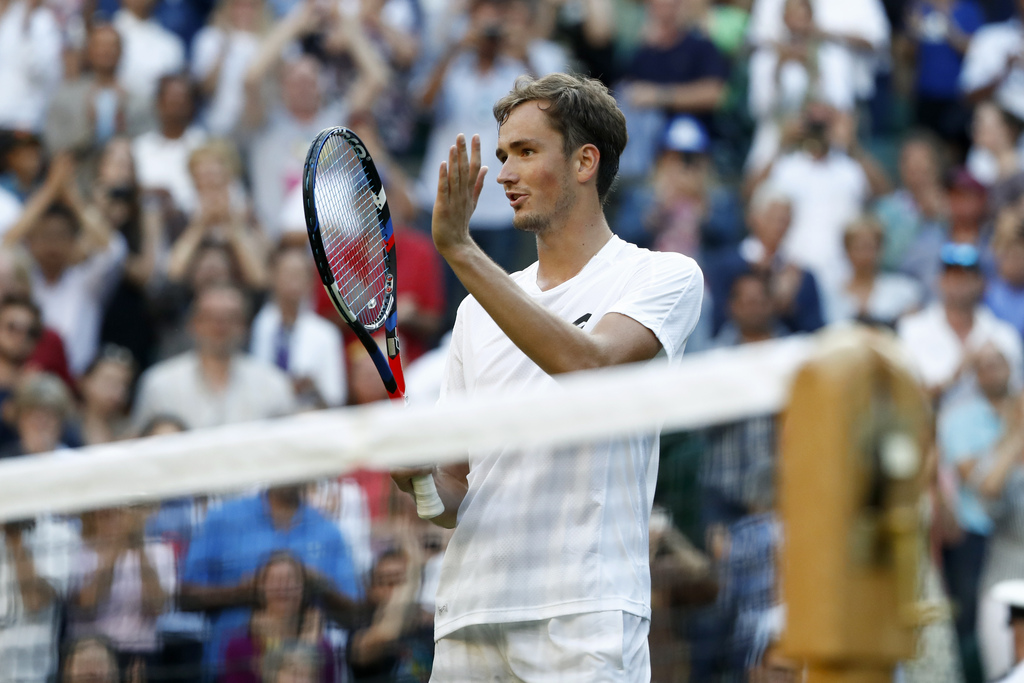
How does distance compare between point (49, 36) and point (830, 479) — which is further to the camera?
point (49, 36)

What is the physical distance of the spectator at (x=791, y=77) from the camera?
10.7 m

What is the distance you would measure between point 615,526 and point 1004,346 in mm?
5489

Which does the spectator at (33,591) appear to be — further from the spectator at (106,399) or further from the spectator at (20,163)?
the spectator at (20,163)

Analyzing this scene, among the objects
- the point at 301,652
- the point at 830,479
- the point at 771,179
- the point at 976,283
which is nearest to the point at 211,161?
the point at 771,179

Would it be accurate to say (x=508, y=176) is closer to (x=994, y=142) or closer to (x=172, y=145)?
(x=172, y=145)

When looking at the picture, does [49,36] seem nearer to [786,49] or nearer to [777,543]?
[786,49]

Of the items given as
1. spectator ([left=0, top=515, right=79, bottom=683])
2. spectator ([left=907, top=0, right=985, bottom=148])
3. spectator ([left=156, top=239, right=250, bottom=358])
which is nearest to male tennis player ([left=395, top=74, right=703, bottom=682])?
spectator ([left=0, top=515, right=79, bottom=683])

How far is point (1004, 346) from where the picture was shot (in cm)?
841

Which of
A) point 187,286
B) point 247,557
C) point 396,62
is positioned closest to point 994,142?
point 396,62

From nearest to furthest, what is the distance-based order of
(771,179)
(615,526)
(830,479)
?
(830,479) < (615,526) < (771,179)

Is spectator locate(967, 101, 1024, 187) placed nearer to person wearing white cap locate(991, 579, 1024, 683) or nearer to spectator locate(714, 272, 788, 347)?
spectator locate(714, 272, 788, 347)

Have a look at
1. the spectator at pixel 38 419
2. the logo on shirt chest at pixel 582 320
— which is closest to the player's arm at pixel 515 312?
the logo on shirt chest at pixel 582 320

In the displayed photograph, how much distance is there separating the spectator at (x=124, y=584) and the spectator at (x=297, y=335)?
4366 millimetres

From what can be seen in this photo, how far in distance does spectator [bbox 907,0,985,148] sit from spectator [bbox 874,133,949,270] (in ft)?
3.11
